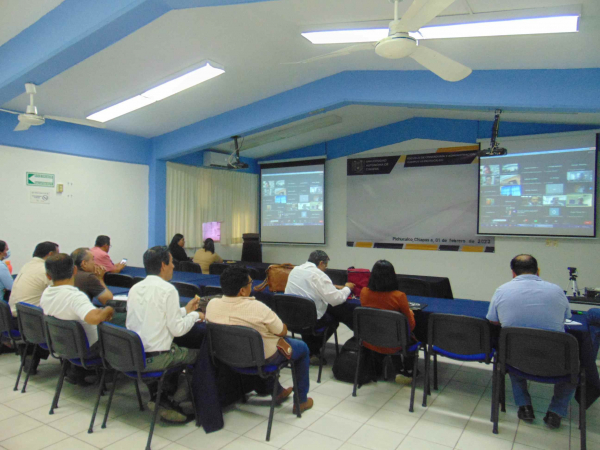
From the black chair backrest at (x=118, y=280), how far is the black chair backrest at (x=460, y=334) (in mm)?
3433

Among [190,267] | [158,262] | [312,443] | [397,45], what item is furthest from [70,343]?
[190,267]

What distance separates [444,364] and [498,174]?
12.0ft

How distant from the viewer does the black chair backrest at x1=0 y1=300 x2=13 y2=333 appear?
3.38 meters

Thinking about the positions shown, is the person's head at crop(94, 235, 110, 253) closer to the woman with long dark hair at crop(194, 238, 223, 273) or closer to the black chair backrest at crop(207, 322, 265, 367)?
the woman with long dark hair at crop(194, 238, 223, 273)

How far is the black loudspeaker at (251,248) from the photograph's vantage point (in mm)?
8602

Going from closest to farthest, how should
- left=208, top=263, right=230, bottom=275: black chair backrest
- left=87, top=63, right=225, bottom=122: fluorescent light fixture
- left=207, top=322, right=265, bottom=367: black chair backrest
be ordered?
left=207, top=322, right=265, bottom=367: black chair backrest < left=87, top=63, right=225, bottom=122: fluorescent light fixture < left=208, top=263, right=230, bottom=275: black chair backrest

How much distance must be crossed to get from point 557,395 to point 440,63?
2403 millimetres

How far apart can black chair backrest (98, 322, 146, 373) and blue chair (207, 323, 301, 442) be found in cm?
45

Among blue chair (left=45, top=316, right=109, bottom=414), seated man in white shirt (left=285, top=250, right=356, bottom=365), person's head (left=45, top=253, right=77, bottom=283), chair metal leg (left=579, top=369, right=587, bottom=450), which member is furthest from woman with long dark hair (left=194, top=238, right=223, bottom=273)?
chair metal leg (left=579, top=369, right=587, bottom=450)

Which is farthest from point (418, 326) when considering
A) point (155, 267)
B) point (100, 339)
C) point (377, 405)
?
point (100, 339)

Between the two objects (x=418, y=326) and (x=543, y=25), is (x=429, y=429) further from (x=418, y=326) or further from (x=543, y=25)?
(x=543, y=25)

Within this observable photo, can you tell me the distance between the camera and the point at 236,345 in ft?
8.40

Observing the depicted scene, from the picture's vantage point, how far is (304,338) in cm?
401

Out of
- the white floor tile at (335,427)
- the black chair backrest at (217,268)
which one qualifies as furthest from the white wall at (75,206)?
the white floor tile at (335,427)
